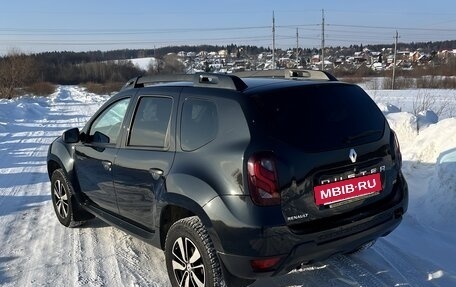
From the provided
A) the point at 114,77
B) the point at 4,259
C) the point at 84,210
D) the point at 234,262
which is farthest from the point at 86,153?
the point at 114,77

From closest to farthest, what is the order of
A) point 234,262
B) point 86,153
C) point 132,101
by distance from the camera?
point 234,262 < point 132,101 < point 86,153

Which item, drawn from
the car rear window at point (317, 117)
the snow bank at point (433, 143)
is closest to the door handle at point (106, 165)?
the car rear window at point (317, 117)

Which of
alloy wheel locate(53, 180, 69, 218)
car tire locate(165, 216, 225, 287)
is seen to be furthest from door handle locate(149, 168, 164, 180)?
alloy wheel locate(53, 180, 69, 218)

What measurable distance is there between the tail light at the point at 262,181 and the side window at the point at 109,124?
6.28 feet

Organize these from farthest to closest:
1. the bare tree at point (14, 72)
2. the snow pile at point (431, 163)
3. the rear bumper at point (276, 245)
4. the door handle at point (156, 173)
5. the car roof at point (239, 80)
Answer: the bare tree at point (14, 72)
the snow pile at point (431, 163)
the door handle at point (156, 173)
the car roof at point (239, 80)
the rear bumper at point (276, 245)

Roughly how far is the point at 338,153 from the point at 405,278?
143cm

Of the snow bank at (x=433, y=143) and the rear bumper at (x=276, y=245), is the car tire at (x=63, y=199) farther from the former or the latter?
the snow bank at (x=433, y=143)

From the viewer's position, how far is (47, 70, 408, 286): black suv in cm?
293

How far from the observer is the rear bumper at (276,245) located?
2.90 meters

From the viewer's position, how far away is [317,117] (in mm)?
3223

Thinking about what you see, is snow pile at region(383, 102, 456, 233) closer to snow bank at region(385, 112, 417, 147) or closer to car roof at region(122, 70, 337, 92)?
snow bank at region(385, 112, 417, 147)

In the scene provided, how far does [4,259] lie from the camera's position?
4504 millimetres

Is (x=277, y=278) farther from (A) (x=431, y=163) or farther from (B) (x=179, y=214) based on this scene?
(A) (x=431, y=163)

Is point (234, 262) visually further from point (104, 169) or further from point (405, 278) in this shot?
point (104, 169)
